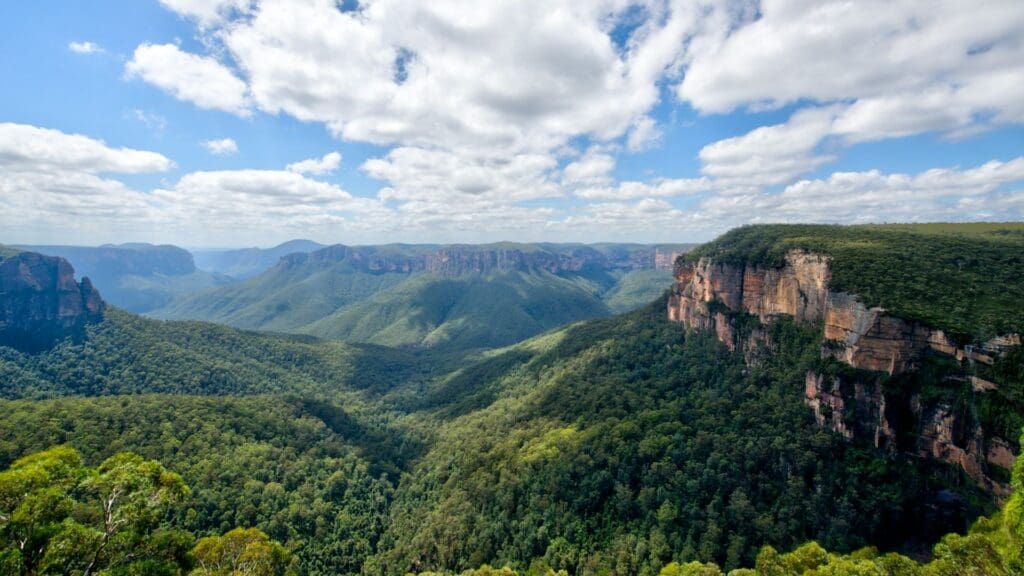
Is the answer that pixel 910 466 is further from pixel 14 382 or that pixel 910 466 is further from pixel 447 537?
pixel 14 382

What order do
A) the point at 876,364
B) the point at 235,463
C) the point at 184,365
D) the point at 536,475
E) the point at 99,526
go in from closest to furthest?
the point at 99,526 < the point at 876,364 < the point at 536,475 < the point at 235,463 < the point at 184,365

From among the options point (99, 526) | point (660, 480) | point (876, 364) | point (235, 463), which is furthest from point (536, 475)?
point (99, 526)

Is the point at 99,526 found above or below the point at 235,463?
above

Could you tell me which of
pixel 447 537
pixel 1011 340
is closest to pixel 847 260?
pixel 1011 340

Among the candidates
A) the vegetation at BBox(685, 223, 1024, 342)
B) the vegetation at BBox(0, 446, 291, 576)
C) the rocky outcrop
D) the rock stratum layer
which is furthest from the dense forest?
the rocky outcrop

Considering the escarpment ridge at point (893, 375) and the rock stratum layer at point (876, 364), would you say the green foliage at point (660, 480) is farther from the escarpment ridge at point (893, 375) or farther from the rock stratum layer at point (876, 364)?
the escarpment ridge at point (893, 375)

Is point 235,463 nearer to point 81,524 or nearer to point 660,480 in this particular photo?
point 81,524
